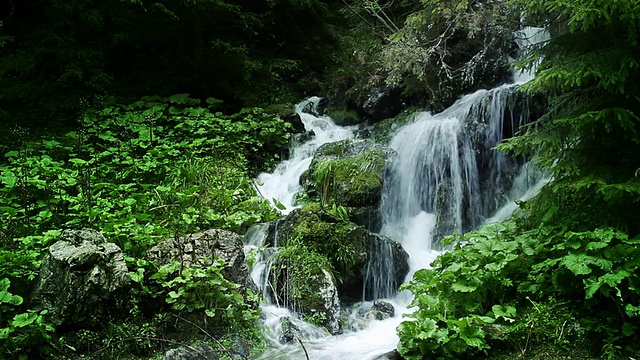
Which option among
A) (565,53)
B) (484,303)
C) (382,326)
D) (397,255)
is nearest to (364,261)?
(397,255)

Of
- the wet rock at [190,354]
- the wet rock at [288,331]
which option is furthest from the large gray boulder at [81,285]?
the wet rock at [288,331]

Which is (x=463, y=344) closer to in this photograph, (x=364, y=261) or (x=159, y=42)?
(x=364, y=261)

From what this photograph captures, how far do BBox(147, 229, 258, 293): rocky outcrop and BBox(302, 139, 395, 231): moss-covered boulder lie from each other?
2.58 meters

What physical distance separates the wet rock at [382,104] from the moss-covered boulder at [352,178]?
5.58 feet

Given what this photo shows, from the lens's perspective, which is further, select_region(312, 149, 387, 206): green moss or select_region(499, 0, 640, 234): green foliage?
select_region(312, 149, 387, 206): green moss

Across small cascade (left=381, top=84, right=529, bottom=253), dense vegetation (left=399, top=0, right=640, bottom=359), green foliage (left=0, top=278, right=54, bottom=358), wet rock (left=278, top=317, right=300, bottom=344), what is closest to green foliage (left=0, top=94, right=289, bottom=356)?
green foliage (left=0, top=278, right=54, bottom=358)

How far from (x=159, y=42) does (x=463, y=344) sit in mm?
9528

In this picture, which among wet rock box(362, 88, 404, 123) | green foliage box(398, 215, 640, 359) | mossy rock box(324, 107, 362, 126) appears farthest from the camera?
mossy rock box(324, 107, 362, 126)

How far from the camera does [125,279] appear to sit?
4395mm

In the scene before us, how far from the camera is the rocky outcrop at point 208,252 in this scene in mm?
4867

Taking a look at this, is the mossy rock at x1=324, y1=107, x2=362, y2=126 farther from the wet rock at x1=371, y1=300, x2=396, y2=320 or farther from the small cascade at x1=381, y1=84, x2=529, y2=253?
the wet rock at x1=371, y1=300, x2=396, y2=320

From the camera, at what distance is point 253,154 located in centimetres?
937

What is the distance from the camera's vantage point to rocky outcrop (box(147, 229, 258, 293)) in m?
4.87

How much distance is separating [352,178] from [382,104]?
316cm
